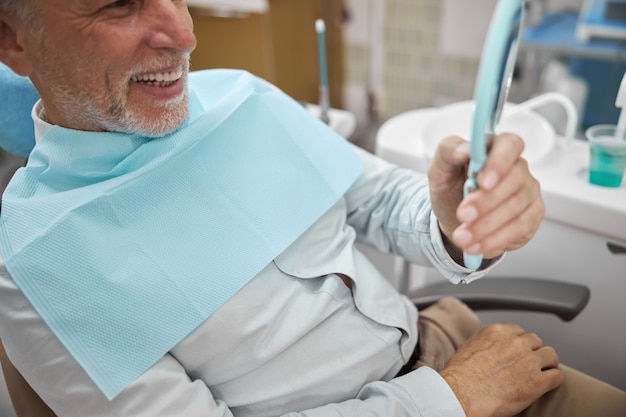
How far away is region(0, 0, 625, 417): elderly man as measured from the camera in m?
0.72

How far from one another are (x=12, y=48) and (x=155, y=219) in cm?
34

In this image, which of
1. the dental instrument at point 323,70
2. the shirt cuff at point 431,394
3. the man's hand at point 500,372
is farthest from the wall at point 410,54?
the shirt cuff at point 431,394

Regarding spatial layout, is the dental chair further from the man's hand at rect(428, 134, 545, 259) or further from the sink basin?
the man's hand at rect(428, 134, 545, 259)

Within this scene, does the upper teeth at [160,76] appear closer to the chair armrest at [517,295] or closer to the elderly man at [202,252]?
the elderly man at [202,252]

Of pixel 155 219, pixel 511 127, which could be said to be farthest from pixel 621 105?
pixel 155 219

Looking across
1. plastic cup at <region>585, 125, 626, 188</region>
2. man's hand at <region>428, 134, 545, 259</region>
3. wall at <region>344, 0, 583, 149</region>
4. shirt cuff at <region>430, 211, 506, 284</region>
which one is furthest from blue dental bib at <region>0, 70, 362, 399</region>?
wall at <region>344, 0, 583, 149</region>

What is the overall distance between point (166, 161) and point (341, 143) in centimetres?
36

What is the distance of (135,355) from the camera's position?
0.74 m

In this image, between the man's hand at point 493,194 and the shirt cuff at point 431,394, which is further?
the shirt cuff at point 431,394

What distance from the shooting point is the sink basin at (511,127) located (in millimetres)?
1188

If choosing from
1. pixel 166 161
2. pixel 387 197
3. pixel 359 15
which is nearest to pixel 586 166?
pixel 387 197

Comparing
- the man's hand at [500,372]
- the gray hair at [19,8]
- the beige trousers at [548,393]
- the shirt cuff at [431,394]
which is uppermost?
the gray hair at [19,8]

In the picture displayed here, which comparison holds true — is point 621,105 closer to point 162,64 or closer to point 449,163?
point 449,163

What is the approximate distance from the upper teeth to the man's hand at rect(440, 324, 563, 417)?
0.66 metres
